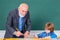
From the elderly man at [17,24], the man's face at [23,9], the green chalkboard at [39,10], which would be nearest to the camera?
the man's face at [23,9]

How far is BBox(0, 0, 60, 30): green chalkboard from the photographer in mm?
3684

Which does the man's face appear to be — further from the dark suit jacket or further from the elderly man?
the dark suit jacket

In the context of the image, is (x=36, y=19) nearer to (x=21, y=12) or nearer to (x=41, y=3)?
(x=41, y=3)

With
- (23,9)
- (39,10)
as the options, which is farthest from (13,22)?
(39,10)

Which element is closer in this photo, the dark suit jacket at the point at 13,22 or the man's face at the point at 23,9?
the man's face at the point at 23,9

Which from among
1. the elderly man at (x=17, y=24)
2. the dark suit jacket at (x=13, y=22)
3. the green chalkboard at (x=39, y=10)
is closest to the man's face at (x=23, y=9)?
the elderly man at (x=17, y=24)

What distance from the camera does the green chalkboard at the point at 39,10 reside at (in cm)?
368

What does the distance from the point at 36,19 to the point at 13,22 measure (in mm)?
657

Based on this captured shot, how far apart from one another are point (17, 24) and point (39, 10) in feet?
2.24

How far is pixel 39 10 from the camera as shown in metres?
3.71

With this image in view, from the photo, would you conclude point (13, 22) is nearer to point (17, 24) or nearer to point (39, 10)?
point (17, 24)

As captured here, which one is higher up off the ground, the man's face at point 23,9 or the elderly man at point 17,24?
the man's face at point 23,9

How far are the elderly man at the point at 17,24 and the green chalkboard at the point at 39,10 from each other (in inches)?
19.0

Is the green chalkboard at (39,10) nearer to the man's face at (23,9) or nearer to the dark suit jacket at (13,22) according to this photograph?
the dark suit jacket at (13,22)
